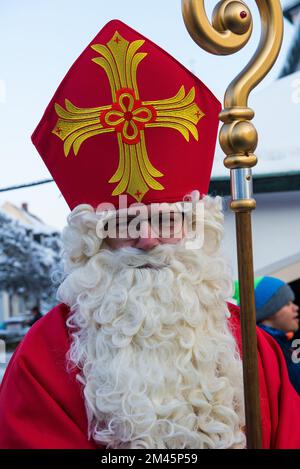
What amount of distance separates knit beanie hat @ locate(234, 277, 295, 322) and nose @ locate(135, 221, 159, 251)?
5.40ft

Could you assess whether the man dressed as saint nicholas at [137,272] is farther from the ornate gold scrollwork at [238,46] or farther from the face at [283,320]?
the face at [283,320]

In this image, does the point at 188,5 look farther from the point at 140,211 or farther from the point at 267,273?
Result: the point at 267,273

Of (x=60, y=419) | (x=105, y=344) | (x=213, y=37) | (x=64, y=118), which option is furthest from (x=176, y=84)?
(x=60, y=419)

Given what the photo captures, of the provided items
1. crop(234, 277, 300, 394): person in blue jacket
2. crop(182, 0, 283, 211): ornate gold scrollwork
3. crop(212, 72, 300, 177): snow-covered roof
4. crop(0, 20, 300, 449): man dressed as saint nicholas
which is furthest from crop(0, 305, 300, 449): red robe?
crop(212, 72, 300, 177): snow-covered roof

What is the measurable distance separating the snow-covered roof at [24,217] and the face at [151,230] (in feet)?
6.59

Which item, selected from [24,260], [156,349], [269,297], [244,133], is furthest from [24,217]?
[244,133]

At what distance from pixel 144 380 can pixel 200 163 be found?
0.70 meters

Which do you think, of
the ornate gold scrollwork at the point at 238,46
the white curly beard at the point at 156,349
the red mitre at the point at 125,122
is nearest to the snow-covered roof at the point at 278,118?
the red mitre at the point at 125,122

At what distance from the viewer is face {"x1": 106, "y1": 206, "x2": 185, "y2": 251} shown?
7.54 feet

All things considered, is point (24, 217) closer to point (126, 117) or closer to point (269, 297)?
point (269, 297)

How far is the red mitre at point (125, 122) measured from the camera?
2350 millimetres

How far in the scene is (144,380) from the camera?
2221mm

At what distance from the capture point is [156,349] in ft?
7.52

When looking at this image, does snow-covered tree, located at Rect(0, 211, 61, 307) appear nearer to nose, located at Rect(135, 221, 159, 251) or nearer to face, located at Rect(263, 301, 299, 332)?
face, located at Rect(263, 301, 299, 332)
